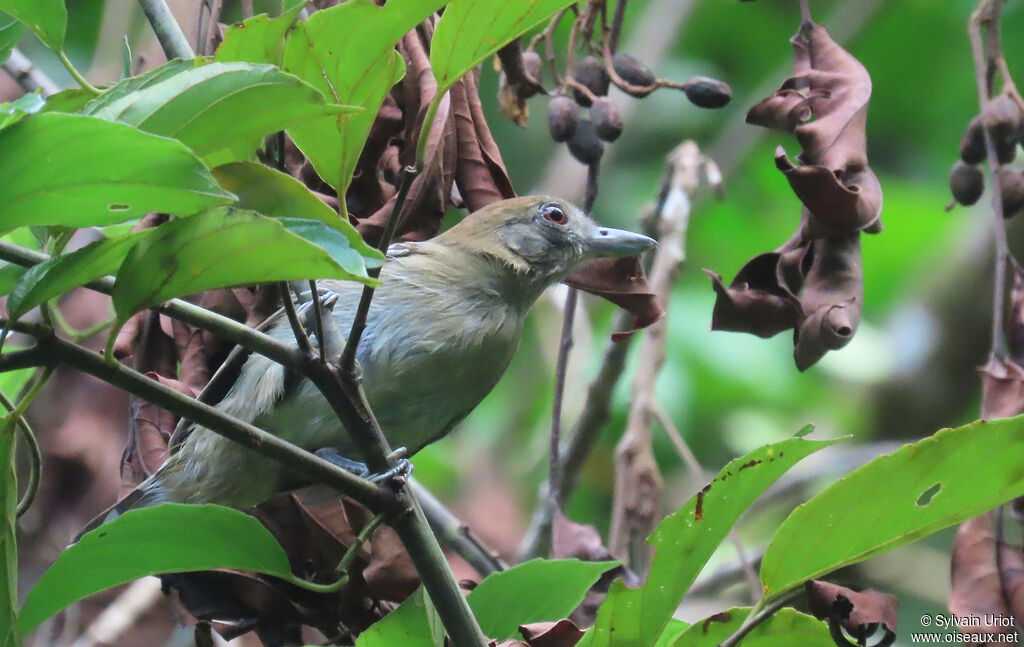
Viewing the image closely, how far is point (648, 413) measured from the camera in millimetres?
3148

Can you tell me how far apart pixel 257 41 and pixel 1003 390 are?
4.88ft

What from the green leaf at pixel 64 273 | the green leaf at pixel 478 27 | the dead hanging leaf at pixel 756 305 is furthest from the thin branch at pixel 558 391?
the green leaf at pixel 64 273

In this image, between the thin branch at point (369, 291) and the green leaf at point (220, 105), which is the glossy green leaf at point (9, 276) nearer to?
the green leaf at point (220, 105)

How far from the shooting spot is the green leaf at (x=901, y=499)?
4.75ft

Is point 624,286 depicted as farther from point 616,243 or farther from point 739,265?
point 739,265

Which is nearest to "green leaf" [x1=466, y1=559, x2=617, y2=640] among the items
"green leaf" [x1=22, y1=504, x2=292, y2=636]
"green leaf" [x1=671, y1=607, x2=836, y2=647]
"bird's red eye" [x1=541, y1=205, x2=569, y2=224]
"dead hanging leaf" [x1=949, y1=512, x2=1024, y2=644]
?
"green leaf" [x1=671, y1=607, x2=836, y2=647]

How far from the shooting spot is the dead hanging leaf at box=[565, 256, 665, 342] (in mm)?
2049

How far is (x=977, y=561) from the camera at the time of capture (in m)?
1.96

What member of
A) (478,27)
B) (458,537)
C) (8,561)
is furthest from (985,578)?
(8,561)

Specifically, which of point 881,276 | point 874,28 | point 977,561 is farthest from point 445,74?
point 874,28

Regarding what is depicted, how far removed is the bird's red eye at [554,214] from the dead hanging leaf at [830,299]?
3.19ft

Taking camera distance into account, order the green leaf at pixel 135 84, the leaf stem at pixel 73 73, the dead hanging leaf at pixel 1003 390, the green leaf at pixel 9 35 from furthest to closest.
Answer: the dead hanging leaf at pixel 1003 390, the green leaf at pixel 9 35, the leaf stem at pixel 73 73, the green leaf at pixel 135 84

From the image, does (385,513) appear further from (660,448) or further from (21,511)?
(660,448)

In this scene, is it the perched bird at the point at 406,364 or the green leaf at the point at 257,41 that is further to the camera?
the perched bird at the point at 406,364
